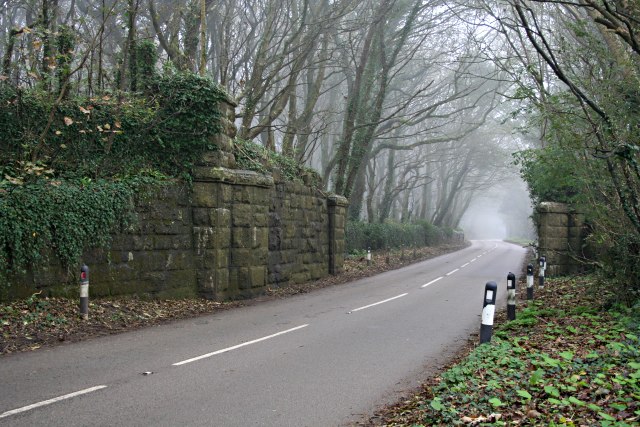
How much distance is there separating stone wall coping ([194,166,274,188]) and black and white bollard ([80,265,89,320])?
3592mm

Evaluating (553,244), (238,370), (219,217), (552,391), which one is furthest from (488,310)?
(553,244)

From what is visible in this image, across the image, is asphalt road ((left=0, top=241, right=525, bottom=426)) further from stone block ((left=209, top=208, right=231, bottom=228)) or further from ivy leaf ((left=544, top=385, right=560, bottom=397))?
A: stone block ((left=209, top=208, right=231, bottom=228))

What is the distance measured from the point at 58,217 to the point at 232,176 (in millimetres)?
4211

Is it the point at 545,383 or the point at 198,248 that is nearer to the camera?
the point at 545,383

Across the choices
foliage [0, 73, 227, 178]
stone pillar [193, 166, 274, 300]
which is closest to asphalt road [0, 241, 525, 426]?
stone pillar [193, 166, 274, 300]

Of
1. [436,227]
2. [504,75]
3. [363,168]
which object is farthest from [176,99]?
[436,227]

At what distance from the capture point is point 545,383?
5.31 m

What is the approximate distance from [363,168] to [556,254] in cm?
1293

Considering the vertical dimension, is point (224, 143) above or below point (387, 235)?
above

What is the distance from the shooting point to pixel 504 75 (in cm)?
3203

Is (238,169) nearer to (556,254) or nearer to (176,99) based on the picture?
(176,99)

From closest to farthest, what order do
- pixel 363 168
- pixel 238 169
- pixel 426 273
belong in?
pixel 238 169
pixel 426 273
pixel 363 168

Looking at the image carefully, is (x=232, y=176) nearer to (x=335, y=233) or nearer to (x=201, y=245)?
(x=201, y=245)

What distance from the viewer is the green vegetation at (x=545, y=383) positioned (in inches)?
177
